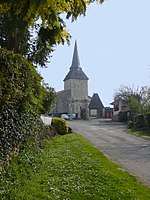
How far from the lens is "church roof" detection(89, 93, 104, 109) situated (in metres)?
75.4

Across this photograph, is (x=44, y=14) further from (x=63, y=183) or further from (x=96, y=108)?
(x=96, y=108)

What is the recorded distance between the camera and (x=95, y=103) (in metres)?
76.4

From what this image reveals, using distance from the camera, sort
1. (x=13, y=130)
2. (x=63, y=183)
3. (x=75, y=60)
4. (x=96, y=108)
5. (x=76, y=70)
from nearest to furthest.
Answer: (x=63, y=183) < (x=13, y=130) < (x=96, y=108) < (x=75, y=60) < (x=76, y=70)

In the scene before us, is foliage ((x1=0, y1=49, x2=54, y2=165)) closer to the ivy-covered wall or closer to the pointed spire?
the ivy-covered wall

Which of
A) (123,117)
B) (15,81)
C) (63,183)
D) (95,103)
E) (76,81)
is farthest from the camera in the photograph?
(76,81)

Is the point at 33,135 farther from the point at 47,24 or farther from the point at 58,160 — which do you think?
the point at 47,24

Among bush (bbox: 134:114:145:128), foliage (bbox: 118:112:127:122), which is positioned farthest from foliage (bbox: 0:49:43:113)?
foliage (bbox: 118:112:127:122)

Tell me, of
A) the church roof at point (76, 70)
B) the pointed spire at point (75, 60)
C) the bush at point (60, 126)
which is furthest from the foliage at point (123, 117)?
the pointed spire at point (75, 60)

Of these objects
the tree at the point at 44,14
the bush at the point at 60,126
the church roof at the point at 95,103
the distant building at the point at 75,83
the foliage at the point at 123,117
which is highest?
the distant building at the point at 75,83

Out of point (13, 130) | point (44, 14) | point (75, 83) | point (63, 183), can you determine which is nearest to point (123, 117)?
point (75, 83)

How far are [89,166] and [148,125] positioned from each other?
74.2ft

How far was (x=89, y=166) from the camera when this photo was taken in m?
9.05

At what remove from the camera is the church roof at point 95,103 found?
75.4m

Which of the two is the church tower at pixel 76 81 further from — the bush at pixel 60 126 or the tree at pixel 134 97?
the bush at pixel 60 126
